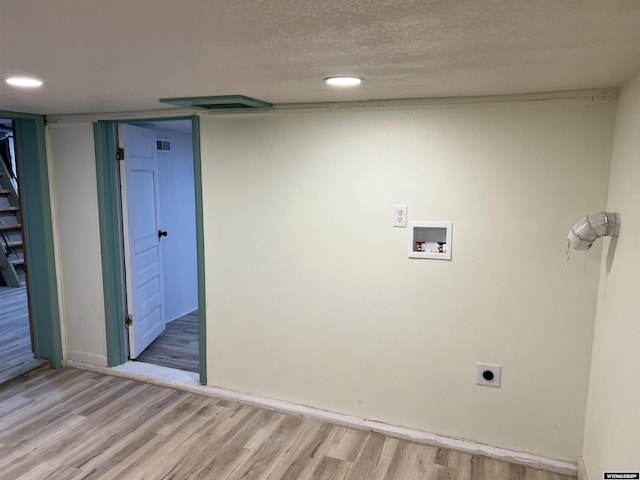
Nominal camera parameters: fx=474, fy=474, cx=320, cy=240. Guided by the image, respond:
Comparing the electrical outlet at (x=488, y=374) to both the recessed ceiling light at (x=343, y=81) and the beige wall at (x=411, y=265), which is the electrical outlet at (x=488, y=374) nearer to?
the beige wall at (x=411, y=265)

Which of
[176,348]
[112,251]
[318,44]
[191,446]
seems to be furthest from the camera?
[176,348]

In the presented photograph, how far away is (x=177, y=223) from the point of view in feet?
15.9

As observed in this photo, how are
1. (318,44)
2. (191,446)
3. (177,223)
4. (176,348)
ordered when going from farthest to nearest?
1. (177,223)
2. (176,348)
3. (191,446)
4. (318,44)

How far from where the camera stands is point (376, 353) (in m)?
2.81

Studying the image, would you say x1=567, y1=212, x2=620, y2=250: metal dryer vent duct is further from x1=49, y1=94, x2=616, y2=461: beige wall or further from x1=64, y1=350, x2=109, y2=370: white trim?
x1=64, y1=350, x2=109, y2=370: white trim

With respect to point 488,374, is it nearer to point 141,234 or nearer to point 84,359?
point 141,234

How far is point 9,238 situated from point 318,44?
6811 mm

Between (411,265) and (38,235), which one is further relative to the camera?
(38,235)

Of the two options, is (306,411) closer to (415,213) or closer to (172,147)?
(415,213)

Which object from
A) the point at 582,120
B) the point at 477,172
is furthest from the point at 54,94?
the point at 582,120

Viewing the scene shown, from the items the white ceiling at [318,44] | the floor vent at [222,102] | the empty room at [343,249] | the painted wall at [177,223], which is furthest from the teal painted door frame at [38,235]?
the floor vent at [222,102]

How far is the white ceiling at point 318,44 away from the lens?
1.11 metres

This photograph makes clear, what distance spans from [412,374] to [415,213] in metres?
0.93

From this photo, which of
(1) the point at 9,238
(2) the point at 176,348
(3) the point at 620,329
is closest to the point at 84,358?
(2) the point at 176,348
